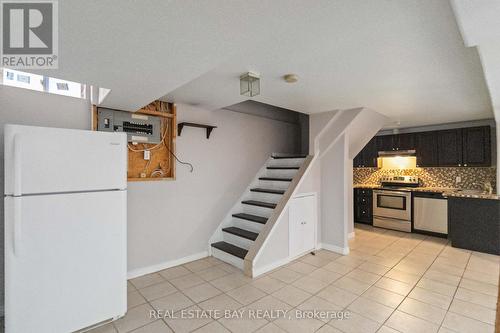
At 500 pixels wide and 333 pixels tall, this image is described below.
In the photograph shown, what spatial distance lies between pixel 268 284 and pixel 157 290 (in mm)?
1260

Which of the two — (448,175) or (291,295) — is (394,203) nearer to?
(448,175)

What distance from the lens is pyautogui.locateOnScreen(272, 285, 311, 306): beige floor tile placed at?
2.47 meters

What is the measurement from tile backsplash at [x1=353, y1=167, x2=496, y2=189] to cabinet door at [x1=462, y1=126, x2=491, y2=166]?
0.34 meters

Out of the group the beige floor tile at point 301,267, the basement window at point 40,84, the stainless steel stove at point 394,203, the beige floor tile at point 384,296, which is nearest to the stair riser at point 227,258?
the beige floor tile at point 301,267

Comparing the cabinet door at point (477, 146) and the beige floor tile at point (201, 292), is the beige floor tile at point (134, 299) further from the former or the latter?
the cabinet door at point (477, 146)

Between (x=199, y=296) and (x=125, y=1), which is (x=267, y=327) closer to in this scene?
(x=199, y=296)

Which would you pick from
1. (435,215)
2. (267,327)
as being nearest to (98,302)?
(267,327)

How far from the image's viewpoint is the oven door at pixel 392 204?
499cm

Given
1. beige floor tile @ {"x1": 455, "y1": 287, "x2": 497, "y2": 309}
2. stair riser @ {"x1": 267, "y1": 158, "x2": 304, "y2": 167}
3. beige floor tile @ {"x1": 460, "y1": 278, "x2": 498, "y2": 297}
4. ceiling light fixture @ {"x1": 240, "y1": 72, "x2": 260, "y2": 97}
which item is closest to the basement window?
ceiling light fixture @ {"x1": 240, "y1": 72, "x2": 260, "y2": 97}

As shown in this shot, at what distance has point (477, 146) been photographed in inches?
177

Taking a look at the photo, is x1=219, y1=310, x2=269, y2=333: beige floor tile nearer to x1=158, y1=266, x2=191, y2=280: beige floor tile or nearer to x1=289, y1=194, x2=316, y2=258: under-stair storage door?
x1=158, y1=266, x2=191, y2=280: beige floor tile

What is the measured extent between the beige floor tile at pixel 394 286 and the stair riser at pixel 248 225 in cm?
163

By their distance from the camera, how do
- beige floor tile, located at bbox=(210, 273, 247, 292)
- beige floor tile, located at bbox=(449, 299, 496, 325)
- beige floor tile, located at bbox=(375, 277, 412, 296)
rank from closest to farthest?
beige floor tile, located at bbox=(449, 299, 496, 325), beige floor tile, located at bbox=(375, 277, 412, 296), beige floor tile, located at bbox=(210, 273, 247, 292)

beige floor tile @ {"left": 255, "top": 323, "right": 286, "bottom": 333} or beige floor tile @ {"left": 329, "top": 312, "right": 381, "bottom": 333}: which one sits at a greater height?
beige floor tile @ {"left": 329, "top": 312, "right": 381, "bottom": 333}
